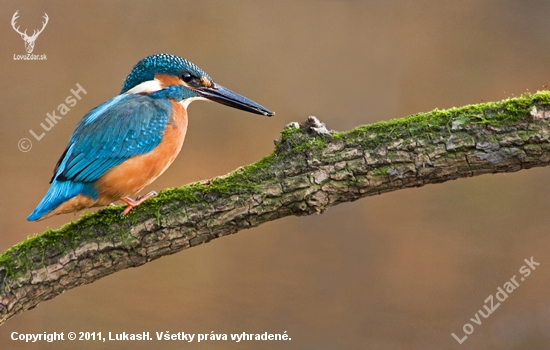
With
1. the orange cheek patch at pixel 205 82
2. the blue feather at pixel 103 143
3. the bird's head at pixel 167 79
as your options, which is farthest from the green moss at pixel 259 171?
the orange cheek patch at pixel 205 82

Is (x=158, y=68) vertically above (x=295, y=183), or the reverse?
(x=158, y=68)

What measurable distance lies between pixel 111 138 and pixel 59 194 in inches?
11.3

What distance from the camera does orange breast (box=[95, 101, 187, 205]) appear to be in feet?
6.55

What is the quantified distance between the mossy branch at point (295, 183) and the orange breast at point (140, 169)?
0.40ft

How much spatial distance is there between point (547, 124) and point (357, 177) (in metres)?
0.62

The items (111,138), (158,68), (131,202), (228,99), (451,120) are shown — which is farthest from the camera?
(228,99)

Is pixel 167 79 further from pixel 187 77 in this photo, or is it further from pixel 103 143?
pixel 103 143

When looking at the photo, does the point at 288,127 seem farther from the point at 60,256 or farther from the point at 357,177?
the point at 60,256

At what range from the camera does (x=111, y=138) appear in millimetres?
2033

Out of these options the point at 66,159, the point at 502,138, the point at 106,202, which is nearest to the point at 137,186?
the point at 106,202

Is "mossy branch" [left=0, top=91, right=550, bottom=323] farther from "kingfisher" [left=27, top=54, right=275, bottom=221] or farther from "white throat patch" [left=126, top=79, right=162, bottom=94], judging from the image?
"white throat patch" [left=126, top=79, right=162, bottom=94]

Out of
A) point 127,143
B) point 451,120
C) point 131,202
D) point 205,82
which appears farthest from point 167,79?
point 451,120

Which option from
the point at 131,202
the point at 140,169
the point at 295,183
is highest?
the point at 140,169

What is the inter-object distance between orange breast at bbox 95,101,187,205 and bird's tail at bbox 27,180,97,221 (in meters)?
Result: 0.04
